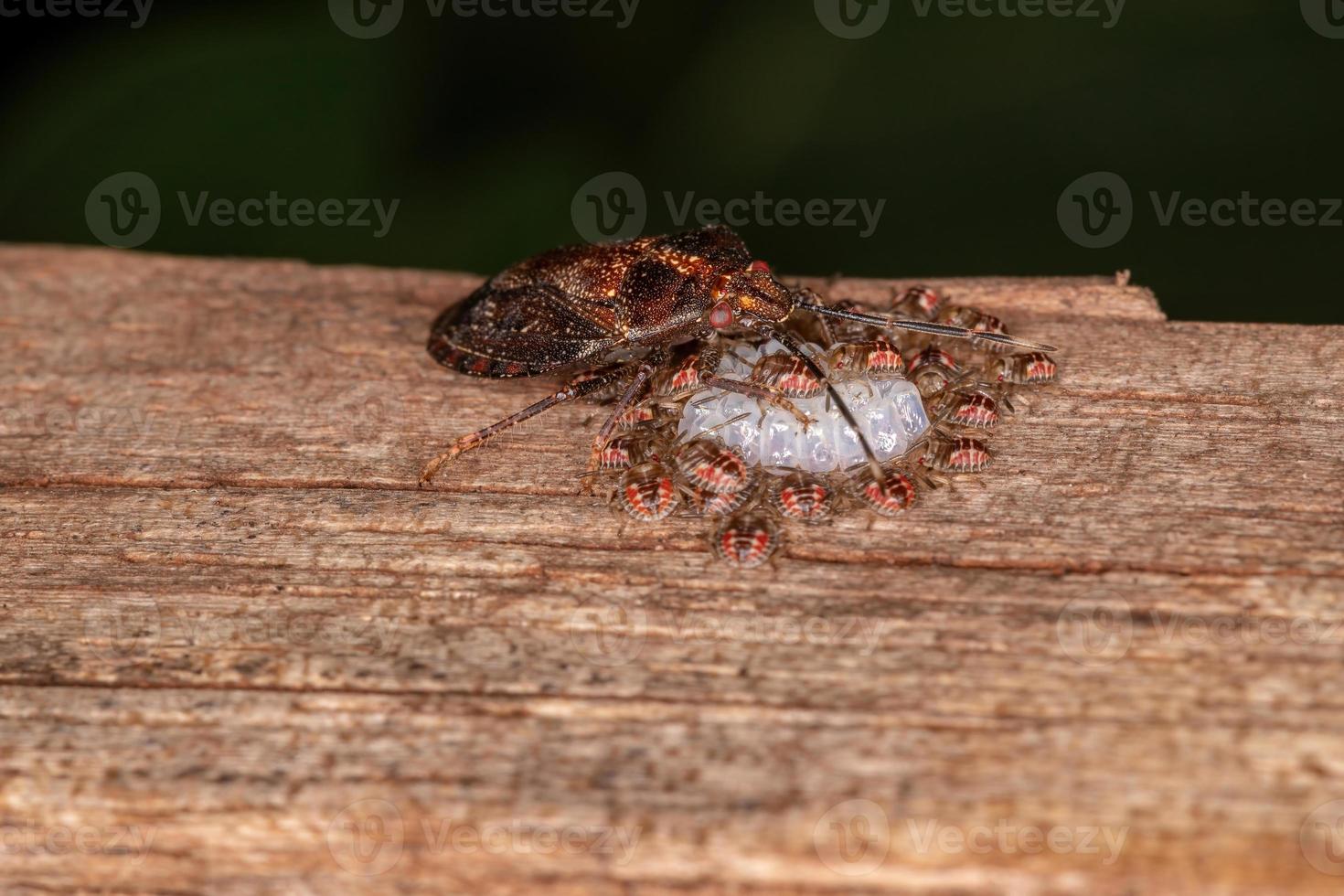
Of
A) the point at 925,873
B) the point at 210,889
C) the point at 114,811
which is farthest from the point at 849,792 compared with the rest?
the point at 114,811

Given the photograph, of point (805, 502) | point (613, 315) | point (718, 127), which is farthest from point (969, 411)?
point (718, 127)

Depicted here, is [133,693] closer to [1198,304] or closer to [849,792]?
[849,792]

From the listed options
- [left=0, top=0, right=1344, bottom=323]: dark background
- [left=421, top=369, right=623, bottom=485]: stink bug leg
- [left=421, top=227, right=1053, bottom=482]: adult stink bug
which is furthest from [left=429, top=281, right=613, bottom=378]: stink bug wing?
[left=0, top=0, right=1344, bottom=323]: dark background

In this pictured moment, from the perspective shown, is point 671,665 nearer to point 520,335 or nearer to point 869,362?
point 869,362

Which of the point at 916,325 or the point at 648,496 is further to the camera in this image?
the point at 916,325

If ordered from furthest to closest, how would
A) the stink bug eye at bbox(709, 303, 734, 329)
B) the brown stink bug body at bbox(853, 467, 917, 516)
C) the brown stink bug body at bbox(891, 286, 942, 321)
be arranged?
the brown stink bug body at bbox(891, 286, 942, 321), the stink bug eye at bbox(709, 303, 734, 329), the brown stink bug body at bbox(853, 467, 917, 516)

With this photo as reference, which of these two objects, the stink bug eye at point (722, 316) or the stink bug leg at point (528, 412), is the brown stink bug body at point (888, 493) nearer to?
the stink bug eye at point (722, 316)

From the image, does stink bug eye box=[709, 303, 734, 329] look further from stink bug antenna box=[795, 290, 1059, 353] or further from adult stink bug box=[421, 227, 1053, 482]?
stink bug antenna box=[795, 290, 1059, 353]
